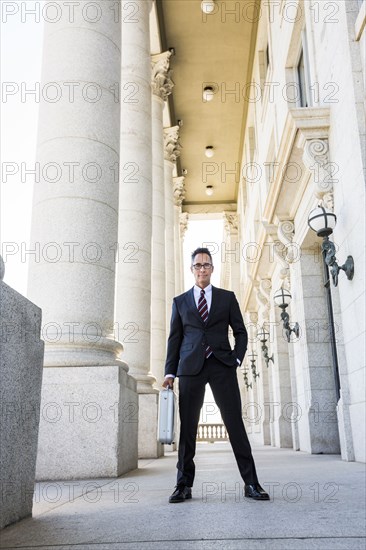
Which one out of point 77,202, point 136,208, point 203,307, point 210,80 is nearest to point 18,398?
point 203,307

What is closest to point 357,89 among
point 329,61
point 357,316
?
point 329,61

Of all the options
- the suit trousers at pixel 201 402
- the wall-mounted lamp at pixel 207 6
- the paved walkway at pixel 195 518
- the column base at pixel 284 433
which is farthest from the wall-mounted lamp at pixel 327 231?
the wall-mounted lamp at pixel 207 6

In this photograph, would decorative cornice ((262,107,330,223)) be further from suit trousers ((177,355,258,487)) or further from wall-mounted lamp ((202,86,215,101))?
wall-mounted lamp ((202,86,215,101))

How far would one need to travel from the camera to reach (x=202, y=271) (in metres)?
6.05

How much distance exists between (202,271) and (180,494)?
217 cm

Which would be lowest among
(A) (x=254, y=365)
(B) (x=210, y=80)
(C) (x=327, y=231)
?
(C) (x=327, y=231)

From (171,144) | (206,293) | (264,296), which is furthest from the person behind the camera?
(171,144)

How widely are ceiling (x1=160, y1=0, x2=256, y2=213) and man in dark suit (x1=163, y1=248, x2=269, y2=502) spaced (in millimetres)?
21413

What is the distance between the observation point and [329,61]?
11.8 meters

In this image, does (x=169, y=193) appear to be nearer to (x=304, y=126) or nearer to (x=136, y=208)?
(x=136, y=208)

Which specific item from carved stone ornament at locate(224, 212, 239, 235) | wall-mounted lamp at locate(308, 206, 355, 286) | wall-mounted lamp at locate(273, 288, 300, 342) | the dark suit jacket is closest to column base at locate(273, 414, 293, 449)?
wall-mounted lamp at locate(273, 288, 300, 342)

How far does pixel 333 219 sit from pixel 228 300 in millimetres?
5334

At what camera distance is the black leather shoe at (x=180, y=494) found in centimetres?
540

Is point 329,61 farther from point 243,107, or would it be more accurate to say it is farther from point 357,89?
point 243,107
